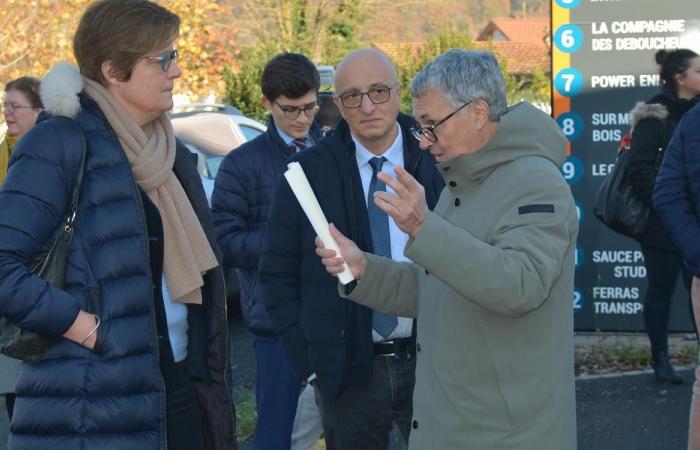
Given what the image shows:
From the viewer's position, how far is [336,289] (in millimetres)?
3963

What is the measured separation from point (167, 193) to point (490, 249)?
1.15 meters

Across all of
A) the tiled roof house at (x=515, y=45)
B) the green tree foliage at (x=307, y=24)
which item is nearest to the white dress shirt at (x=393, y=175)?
the green tree foliage at (x=307, y=24)

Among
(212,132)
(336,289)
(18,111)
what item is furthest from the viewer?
(212,132)

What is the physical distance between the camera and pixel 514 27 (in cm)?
7788

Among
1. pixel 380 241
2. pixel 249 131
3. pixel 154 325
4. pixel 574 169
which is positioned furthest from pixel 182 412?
pixel 249 131


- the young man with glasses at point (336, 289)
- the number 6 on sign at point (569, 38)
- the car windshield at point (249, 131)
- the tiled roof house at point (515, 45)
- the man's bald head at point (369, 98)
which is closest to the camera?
the young man with glasses at point (336, 289)

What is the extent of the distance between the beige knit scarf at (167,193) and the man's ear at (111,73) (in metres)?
0.03

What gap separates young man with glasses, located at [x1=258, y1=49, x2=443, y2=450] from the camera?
3.92 m

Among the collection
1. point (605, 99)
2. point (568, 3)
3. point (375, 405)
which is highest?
point (568, 3)

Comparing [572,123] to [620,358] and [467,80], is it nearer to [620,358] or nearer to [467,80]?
[620,358]

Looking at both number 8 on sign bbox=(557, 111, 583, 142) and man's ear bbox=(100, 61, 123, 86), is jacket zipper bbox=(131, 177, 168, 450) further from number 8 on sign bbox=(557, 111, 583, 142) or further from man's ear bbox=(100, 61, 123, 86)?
number 8 on sign bbox=(557, 111, 583, 142)

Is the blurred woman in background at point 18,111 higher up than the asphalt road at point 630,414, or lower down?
higher up

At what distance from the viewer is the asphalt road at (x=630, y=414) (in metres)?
6.18

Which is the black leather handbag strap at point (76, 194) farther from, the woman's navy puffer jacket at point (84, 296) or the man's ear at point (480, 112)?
the man's ear at point (480, 112)
